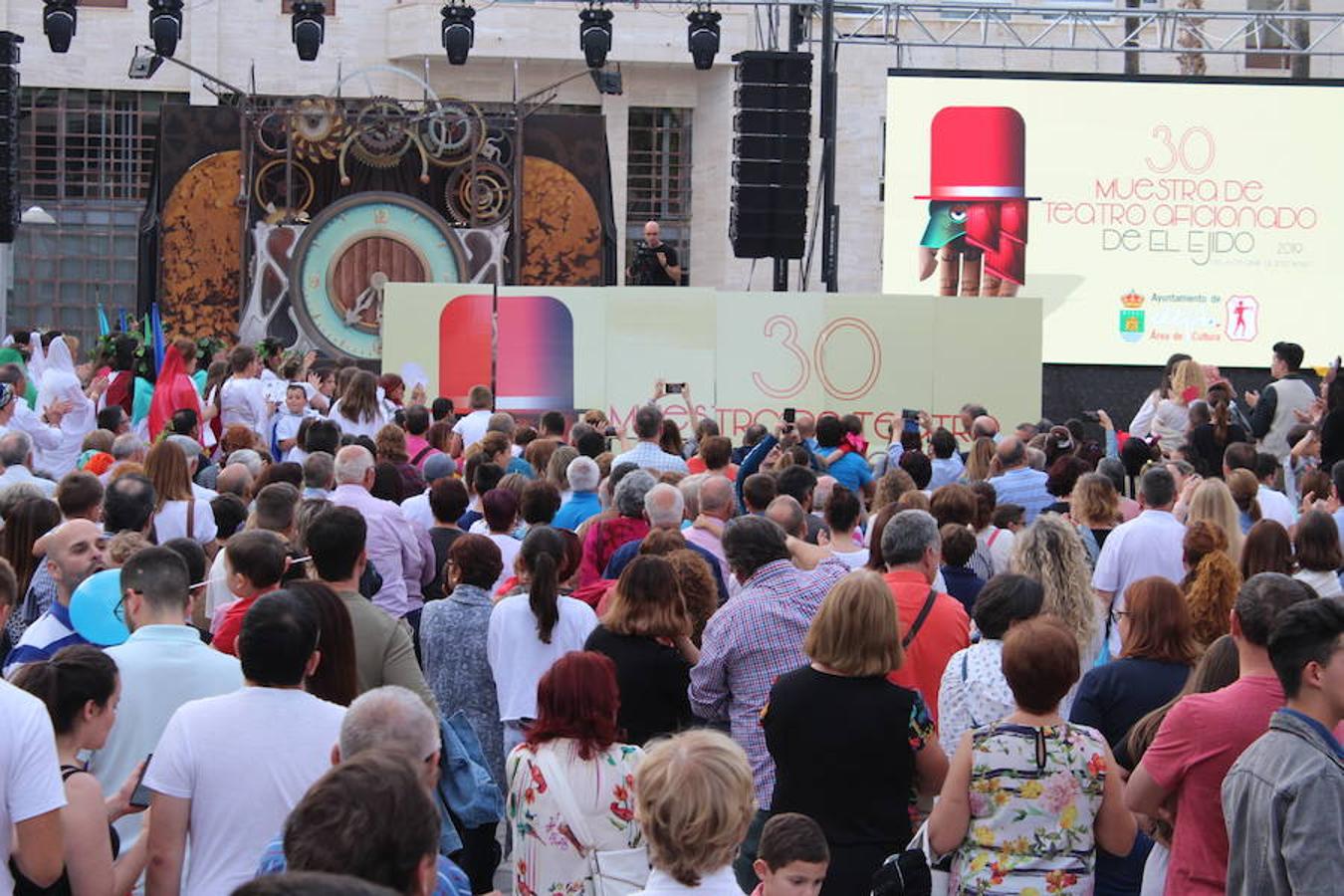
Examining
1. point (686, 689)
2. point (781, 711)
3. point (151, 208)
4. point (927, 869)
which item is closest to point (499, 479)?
point (686, 689)

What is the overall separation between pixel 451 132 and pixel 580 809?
18142mm

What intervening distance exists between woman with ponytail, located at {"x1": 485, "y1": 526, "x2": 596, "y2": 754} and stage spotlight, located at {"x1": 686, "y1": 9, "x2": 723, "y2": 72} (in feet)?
46.2

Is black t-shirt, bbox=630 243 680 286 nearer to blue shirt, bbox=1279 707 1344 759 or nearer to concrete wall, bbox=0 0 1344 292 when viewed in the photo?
concrete wall, bbox=0 0 1344 292

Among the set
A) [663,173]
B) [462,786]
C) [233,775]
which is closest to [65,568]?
[462,786]

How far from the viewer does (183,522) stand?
7.92 meters

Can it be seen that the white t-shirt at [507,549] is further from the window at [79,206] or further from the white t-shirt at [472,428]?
the window at [79,206]

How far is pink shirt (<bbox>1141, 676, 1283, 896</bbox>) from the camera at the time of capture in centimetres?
442

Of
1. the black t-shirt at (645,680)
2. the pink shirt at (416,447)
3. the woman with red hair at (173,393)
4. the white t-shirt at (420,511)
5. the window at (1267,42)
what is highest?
the window at (1267,42)

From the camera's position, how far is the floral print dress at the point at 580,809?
4738 millimetres

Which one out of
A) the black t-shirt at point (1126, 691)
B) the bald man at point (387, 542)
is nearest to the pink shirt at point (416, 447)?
the bald man at point (387, 542)

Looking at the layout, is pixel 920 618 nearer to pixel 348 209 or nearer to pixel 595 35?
pixel 595 35

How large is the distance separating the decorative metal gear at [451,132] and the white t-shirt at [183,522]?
569 inches

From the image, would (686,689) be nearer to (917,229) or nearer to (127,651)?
(127,651)

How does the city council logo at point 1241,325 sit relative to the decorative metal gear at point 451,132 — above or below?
below
